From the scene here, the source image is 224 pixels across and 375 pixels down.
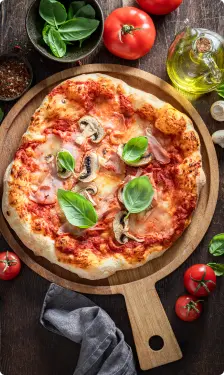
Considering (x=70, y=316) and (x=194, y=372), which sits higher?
(x=70, y=316)

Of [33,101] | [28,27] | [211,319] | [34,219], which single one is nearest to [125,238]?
[34,219]

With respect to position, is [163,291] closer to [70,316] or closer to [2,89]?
[70,316]

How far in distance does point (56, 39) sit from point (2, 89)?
1.94ft

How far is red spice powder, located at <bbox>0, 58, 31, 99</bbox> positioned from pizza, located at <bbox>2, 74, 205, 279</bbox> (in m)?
0.26

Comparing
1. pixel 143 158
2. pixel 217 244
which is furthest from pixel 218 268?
pixel 143 158

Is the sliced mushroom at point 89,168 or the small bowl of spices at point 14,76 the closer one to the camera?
the sliced mushroom at point 89,168

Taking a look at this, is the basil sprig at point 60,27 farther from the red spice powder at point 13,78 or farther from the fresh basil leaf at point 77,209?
the fresh basil leaf at point 77,209

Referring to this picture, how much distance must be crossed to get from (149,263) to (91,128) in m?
1.18

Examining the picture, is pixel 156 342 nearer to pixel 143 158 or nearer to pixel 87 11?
pixel 143 158

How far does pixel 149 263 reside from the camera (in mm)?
4785

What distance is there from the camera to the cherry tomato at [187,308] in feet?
15.5

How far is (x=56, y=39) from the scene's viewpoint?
4.62 meters

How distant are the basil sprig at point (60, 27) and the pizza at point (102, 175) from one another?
298 millimetres

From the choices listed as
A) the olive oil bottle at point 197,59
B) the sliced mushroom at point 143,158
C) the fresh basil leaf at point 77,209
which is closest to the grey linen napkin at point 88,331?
the fresh basil leaf at point 77,209
